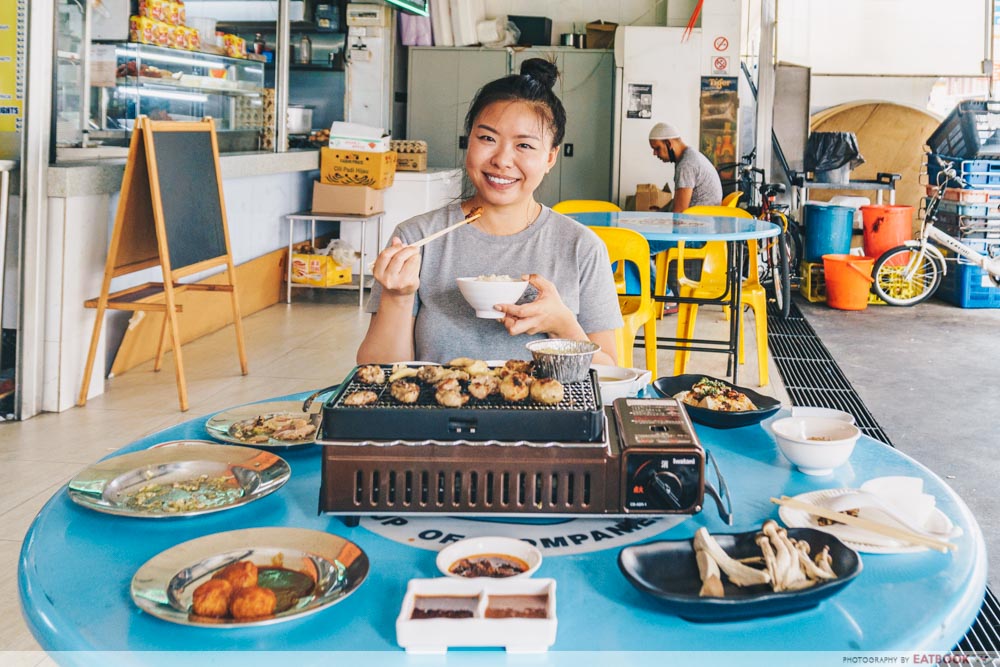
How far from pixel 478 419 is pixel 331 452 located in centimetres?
19

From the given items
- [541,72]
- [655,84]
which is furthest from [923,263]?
[541,72]

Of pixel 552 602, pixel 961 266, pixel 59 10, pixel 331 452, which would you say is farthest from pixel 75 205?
pixel 961 266

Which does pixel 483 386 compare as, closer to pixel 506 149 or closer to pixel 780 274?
pixel 506 149

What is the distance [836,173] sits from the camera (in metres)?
9.29

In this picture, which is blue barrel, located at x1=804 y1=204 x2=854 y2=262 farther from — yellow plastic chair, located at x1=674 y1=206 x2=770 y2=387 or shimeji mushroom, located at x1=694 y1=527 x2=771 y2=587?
shimeji mushroom, located at x1=694 y1=527 x2=771 y2=587

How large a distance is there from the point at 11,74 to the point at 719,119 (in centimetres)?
639

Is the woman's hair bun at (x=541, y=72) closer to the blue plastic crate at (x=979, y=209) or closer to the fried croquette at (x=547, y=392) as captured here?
the fried croquette at (x=547, y=392)

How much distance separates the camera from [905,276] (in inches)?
318

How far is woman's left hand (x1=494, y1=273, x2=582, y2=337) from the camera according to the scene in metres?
1.95

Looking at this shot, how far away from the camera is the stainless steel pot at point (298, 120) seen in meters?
7.86

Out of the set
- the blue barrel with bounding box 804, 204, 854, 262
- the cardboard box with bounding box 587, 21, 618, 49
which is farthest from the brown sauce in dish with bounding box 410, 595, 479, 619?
the cardboard box with bounding box 587, 21, 618, 49

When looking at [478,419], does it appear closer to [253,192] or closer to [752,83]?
[253,192]

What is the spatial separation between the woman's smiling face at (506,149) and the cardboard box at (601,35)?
8081 mm

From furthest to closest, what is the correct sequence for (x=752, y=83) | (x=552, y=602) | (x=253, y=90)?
(x=752, y=83)
(x=253, y=90)
(x=552, y=602)
